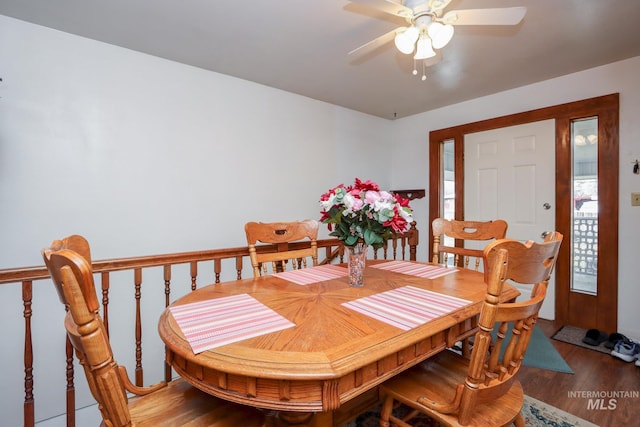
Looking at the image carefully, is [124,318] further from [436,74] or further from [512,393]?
[436,74]

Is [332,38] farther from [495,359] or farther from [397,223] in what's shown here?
[495,359]

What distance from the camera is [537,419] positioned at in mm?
1715

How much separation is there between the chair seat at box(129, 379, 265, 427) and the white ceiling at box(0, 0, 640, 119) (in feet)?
6.88

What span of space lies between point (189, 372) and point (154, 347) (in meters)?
2.20

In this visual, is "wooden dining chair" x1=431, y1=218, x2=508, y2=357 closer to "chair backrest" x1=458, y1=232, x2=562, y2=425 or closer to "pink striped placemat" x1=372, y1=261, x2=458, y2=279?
"pink striped placemat" x1=372, y1=261, x2=458, y2=279

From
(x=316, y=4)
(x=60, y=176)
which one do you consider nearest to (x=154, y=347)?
(x=60, y=176)

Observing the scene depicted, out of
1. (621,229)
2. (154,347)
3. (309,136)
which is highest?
(309,136)

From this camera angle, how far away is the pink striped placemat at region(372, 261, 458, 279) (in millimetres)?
1606

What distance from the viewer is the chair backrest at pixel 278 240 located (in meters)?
1.77

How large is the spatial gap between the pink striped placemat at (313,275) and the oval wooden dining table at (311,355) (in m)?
0.26

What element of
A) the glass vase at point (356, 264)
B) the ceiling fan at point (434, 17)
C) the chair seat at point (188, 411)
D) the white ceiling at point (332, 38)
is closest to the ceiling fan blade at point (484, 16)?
the ceiling fan at point (434, 17)

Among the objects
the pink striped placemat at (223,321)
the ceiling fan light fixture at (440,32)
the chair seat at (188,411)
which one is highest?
the ceiling fan light fixture at (440,32)

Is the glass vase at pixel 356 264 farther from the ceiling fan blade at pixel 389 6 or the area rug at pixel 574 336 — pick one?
the area rug at pixel 574 336

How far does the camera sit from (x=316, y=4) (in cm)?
189
